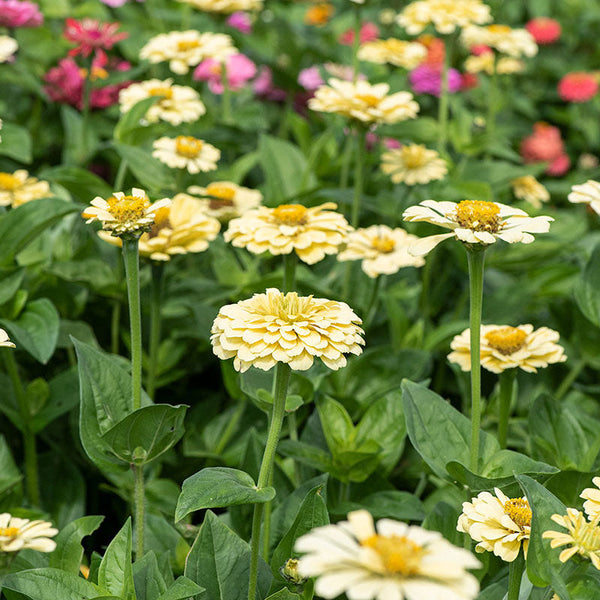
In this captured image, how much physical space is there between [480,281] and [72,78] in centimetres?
132

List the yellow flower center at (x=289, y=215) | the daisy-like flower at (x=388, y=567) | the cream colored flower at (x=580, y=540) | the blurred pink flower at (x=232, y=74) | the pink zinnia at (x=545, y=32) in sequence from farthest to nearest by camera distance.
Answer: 1. the pink zinnia at (x=545, y=32)
2. the blurred pink flower at (x=232, y=74)
3. the yellow flower center at (x=289, y=215)
4. the cream colored flower at (x=580, y=540)
5. the daisy-like flower at (x=388, y=567)

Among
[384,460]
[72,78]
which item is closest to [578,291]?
[384,460]

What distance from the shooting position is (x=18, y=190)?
4.55 feet

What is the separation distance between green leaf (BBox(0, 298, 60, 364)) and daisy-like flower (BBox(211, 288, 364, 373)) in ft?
1.22

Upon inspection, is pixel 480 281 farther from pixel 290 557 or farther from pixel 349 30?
pixel 349 30

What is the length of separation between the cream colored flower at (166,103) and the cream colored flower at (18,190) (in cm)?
21

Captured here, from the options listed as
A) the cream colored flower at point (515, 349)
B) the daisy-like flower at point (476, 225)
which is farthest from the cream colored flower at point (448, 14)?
the daisy-like flower at point (476, 225)

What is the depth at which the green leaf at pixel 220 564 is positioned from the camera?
2.90ft

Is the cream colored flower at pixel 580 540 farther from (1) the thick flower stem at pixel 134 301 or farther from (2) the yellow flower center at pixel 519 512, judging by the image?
(1) the thick flower stem at pixel 134 301

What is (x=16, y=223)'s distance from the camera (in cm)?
121

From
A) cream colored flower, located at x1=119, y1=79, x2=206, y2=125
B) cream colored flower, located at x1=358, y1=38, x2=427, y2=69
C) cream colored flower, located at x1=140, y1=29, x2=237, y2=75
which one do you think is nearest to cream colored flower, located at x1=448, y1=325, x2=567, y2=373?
cream colored flower, located at x1=119, y1=79, x2=206, y2=125

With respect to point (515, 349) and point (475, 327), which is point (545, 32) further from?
point (475, 327)

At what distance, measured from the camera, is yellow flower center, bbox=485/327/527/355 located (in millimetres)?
1101

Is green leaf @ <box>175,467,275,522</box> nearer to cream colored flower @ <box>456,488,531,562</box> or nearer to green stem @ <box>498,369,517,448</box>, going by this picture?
cream colored flower @ <box>456,488,531,562</box>
